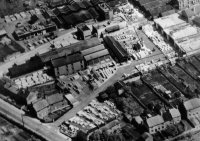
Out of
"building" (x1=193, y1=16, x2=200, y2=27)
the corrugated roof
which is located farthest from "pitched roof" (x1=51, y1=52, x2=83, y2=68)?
"building" (x1=193, y1=16, x2=200, y2=27)

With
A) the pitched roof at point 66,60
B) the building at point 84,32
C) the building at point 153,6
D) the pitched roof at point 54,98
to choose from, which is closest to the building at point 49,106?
the pitched roof at point 54,98

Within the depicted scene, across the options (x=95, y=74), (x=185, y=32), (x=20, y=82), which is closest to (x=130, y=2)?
(x=185, y=32)

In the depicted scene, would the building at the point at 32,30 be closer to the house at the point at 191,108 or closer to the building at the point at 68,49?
the building at the point at 68,49

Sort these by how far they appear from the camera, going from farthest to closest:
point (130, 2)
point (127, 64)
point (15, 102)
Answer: point (130, 2), point (127, 64), point (15, 102)

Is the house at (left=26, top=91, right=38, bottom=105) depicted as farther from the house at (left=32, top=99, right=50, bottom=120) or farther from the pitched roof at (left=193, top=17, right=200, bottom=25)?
the pitched roof at (left=193, top=17, right=200, bottom=25)

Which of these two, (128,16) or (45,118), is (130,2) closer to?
(128,16)

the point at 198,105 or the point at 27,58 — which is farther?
the point at 27,58
